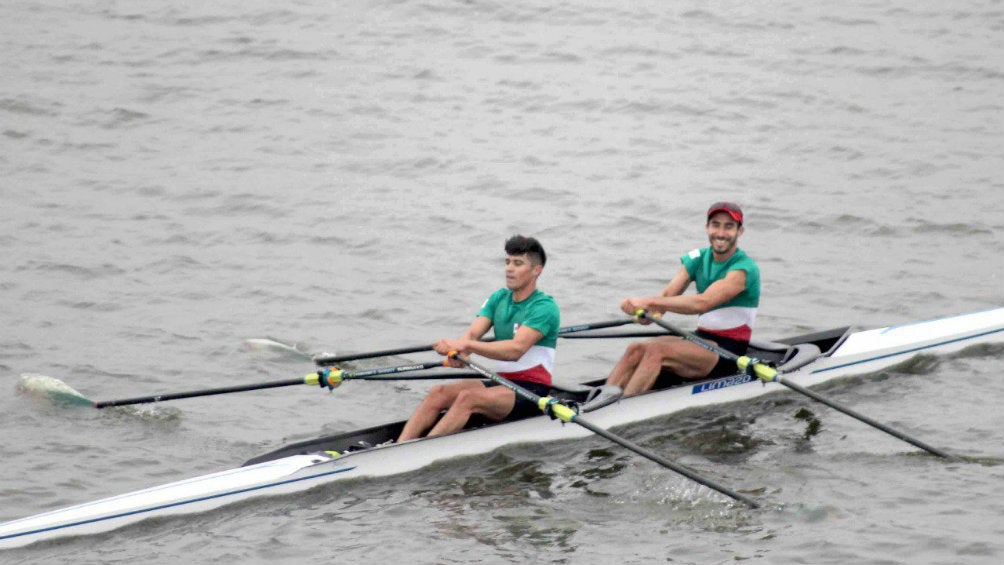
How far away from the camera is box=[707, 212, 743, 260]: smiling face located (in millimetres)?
11391

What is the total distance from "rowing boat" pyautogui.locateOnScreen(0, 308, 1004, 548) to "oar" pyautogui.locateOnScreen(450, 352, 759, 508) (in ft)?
1.22

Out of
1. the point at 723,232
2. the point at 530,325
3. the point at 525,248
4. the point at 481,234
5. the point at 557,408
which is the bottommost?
the point at 557,408

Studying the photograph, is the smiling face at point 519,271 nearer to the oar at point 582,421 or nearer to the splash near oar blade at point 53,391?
the oar at point 582,421

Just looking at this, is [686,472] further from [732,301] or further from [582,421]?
[732,301]

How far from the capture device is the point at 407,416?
1209 centimetres

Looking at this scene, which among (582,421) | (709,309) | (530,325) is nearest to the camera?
(582,421)

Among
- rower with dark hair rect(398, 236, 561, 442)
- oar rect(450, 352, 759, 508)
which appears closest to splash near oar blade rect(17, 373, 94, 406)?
rower with dark hair rect(398, 236, 561, 442)

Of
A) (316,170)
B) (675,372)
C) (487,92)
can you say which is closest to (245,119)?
(316,170)

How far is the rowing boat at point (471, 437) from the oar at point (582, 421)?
14.6 inches

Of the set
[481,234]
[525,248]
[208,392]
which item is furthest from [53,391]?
[481,234]

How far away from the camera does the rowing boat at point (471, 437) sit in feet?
31.3

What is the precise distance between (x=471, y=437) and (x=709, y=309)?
2.36m

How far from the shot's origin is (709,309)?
37.4 ft

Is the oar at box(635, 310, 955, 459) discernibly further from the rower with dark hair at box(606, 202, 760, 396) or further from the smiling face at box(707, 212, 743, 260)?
the smiling face at box(707, 212, 743, 260)
